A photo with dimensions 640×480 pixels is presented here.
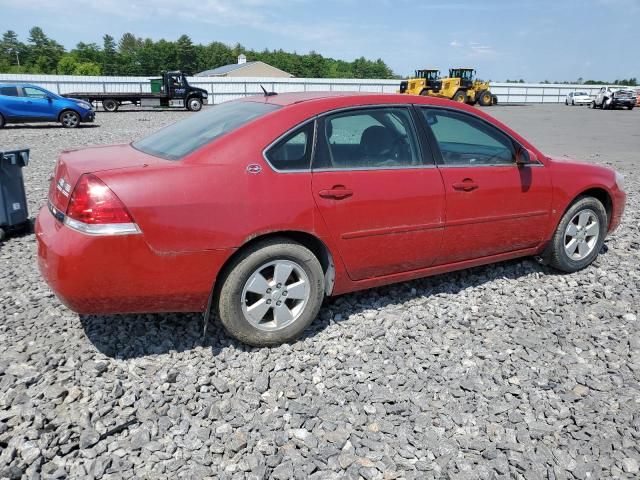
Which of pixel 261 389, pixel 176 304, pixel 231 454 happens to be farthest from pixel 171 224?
pixel 231 454

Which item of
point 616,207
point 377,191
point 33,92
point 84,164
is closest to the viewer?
point 84,164

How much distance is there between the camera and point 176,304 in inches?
123

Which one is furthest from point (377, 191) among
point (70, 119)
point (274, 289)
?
point (70, 119)

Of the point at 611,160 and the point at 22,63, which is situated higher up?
the point at 22,63

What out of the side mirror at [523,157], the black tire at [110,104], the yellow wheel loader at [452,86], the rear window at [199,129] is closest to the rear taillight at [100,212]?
the rear window at [199,129]

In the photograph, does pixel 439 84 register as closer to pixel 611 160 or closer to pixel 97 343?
pixel 611 160

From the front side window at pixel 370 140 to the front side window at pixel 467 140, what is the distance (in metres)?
0.24

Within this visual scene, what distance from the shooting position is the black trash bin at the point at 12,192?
212 inches

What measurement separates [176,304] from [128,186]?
2.49ft

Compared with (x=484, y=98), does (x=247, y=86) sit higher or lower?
higher

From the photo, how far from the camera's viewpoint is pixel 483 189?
4.04 metres

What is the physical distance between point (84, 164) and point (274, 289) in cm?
140

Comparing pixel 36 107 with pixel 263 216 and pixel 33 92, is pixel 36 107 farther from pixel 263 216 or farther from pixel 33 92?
pixel 263 216

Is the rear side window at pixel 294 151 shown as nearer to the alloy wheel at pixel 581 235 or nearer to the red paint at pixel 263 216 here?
the red paint at pixel 263 216
